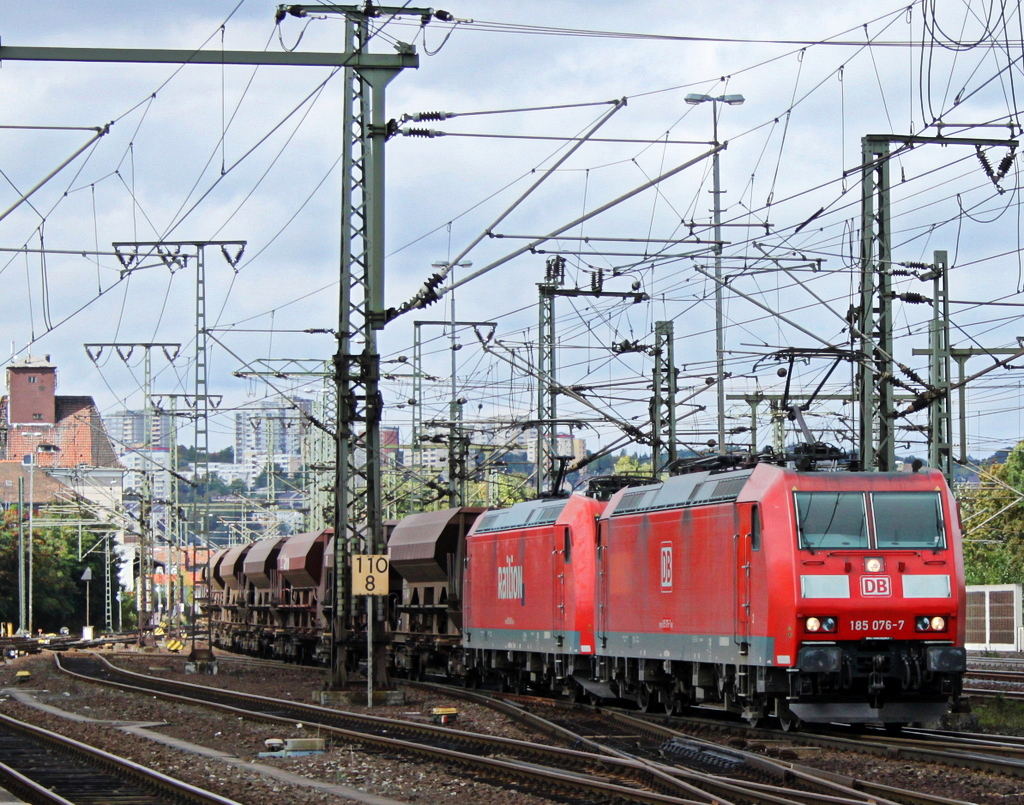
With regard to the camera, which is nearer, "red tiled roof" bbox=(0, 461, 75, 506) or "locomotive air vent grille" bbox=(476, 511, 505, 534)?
"locomotive air vent grille" bbox=(476, 511, 505, 534)

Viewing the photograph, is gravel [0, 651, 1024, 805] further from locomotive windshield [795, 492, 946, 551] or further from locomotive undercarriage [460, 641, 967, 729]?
locomotive windshield [795, 492, 946, 551]

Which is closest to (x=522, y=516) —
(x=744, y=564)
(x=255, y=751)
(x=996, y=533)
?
(x=744, y=564)

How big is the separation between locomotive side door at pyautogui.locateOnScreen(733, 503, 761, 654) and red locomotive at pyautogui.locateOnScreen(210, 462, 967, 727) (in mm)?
26

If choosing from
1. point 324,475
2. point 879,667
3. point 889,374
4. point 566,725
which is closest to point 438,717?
point 566,725

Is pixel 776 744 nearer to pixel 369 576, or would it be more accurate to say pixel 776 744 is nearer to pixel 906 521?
pixel 906 521

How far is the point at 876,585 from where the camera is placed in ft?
65.7

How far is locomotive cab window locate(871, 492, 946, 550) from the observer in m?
20.3

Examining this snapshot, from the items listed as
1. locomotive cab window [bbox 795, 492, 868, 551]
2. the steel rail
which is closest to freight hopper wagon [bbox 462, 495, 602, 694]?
the steel rail

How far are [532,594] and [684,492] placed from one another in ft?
23.1

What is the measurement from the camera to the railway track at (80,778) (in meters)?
15.8

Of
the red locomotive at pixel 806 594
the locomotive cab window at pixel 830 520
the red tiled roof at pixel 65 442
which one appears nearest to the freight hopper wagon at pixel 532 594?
the red locomotive at pixel 806 594

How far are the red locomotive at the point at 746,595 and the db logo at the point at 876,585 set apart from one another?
18mm

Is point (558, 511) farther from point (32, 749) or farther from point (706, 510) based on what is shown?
point (32, 749)

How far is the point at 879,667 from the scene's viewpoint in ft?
64.9
